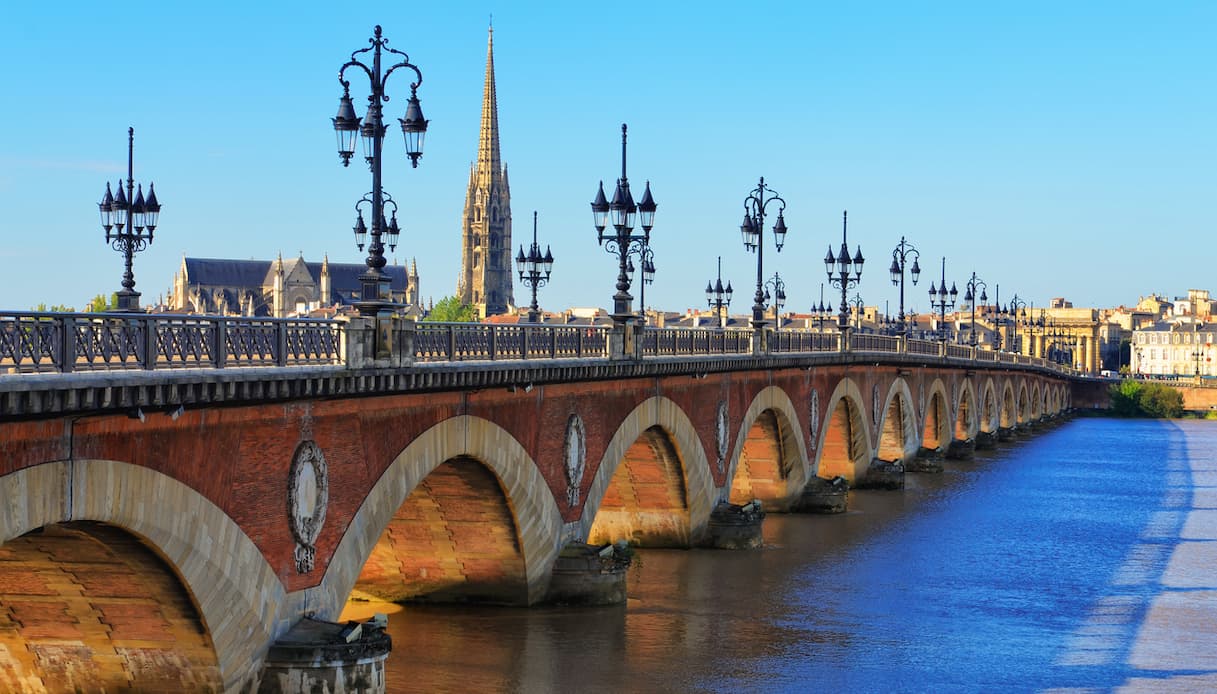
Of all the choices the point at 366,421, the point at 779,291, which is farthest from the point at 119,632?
the point at 779,291

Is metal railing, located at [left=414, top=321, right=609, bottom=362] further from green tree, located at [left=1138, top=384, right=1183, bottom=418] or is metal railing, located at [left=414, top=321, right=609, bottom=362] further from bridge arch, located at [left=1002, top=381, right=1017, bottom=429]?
green tree, located at [left=1138, top=384, right=1183, bottom=418]

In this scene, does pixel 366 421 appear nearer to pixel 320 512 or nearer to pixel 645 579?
pixel 320 512

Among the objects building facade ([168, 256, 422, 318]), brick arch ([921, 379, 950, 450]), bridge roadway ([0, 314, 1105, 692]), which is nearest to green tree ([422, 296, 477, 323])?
building facade ([168, 256, 422, 318])

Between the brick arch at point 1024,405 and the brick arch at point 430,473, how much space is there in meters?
87.2

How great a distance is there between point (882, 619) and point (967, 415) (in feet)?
196

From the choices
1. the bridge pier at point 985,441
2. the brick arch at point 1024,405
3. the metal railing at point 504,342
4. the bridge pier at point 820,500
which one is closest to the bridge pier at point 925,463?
the bridge pier at point 820,500

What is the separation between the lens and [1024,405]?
113625mm

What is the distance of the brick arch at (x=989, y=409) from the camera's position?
93.2 metres

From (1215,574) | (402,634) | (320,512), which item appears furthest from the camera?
(1215,574)

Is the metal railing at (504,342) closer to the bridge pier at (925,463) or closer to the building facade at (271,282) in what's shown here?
the bridge pier at (925,463)

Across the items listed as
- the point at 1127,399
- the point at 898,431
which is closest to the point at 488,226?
the point at 1127,399

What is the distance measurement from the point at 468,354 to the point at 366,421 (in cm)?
323

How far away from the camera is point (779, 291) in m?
75.8

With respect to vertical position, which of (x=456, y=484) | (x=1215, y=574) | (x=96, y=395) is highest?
(x=96, y=395)
